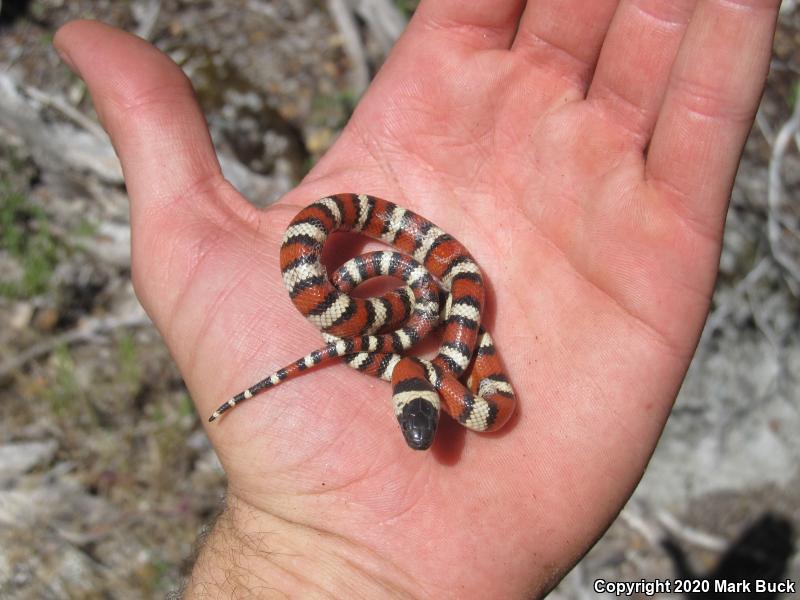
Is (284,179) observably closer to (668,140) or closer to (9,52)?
(9,52)

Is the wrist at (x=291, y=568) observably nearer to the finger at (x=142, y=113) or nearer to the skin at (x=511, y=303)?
the skin at (x=511, y=303)

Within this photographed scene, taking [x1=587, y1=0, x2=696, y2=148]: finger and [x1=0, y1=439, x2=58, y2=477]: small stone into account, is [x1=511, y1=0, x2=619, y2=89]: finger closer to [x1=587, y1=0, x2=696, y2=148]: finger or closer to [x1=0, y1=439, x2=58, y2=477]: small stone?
[x1=587, y1=0, x2=696, y2=148]: finger

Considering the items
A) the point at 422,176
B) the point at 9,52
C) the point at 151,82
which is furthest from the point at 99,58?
the point at 9,52

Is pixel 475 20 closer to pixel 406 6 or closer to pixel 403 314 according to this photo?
pixel 403 314

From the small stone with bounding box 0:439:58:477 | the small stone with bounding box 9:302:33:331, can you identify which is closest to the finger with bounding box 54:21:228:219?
the small stone with bounding box 0:439:58:477

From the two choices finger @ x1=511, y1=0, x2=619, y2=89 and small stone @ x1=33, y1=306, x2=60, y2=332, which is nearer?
finger @ x1=511, y1=0, x2=619, y2=89

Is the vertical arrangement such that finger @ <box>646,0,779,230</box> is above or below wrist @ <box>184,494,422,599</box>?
above
